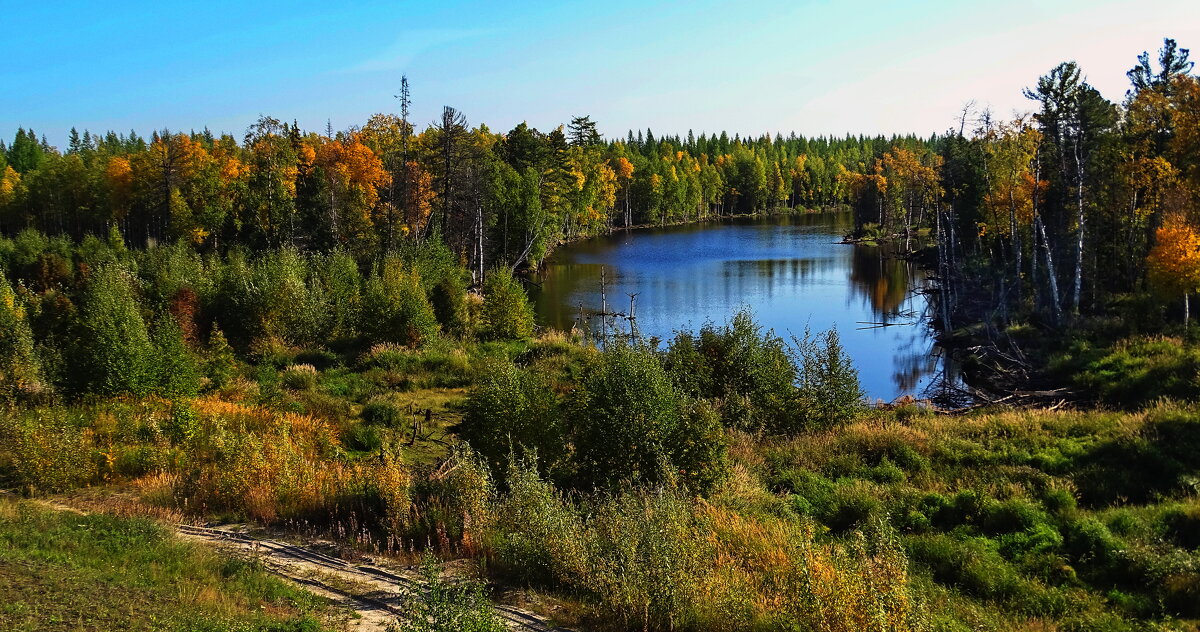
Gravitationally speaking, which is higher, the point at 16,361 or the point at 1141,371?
the point at 16,361

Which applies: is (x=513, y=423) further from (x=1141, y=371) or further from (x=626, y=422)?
(x=1141, y=371)

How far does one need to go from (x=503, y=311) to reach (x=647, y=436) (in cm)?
1920

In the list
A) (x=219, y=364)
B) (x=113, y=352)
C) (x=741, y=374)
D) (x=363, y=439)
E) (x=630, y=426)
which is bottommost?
(x=363, y=439)

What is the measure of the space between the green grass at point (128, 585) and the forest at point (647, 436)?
2.3 inches

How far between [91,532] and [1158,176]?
117 ft

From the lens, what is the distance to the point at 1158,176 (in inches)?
1126

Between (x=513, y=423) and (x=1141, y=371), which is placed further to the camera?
(x=1141, y=371)

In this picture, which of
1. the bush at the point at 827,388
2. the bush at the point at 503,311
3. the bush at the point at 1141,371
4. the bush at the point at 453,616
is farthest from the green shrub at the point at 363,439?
the bush at the point at 1141,371

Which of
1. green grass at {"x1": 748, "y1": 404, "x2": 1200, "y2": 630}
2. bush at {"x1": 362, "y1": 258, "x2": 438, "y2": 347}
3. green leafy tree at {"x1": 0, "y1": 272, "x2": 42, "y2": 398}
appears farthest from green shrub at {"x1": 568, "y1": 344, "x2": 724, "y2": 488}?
bush at {"x1": 362, "y1": 258, "x2": 438, "y2": 347}

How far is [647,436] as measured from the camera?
472 inches

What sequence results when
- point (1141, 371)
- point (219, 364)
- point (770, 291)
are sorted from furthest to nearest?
point (770, 291) < point (1141, 371) < point (219, 364)

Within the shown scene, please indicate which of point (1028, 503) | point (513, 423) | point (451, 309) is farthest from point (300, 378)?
point (1028, 503)

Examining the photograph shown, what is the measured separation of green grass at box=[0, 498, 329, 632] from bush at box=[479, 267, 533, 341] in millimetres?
20698

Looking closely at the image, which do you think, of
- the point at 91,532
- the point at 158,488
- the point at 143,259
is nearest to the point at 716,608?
the point at 91,532
